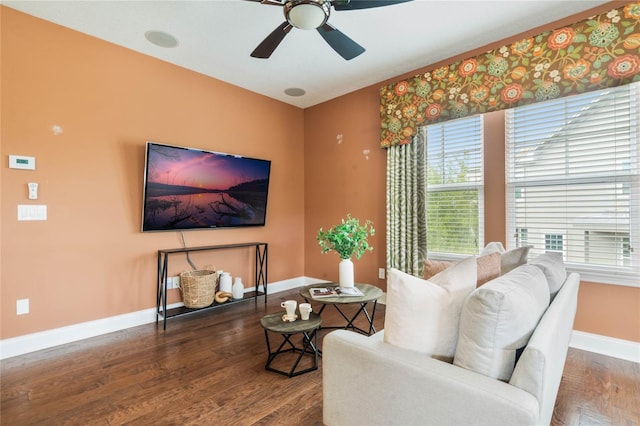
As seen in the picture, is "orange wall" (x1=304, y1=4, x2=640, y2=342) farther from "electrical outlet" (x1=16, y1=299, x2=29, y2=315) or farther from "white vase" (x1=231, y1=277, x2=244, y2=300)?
"electrical outlet" (x1=16, y1=299, x2=29, y2=315)

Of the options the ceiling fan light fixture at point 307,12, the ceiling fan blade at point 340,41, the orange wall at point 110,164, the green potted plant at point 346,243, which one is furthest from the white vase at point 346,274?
the ceiling fan light fixture at point 307,12

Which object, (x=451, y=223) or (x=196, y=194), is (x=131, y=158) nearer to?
(x=196, y=194)

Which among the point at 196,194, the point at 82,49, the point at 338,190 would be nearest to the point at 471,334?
the point at 196,194

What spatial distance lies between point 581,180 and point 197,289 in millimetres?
3678

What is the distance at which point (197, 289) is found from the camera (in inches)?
130

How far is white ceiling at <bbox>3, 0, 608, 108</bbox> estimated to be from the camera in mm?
2523

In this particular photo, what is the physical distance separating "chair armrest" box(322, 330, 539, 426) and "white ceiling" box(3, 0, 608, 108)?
2.54 meters

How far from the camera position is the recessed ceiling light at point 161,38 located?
288 centimetres

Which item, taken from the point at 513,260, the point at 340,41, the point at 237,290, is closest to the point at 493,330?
the point at 513,260

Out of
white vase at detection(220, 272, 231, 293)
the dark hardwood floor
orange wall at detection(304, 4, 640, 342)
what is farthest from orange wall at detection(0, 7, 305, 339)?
orange wall at detection(304, 4, 640, 342)

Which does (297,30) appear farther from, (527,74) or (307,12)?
(527,74)

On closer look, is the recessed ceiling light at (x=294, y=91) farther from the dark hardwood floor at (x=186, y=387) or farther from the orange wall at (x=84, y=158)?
the dark hardwood floor at (x=186, y=387)

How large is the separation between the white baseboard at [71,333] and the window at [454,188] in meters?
3.00

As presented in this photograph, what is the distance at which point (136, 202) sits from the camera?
3.24m
